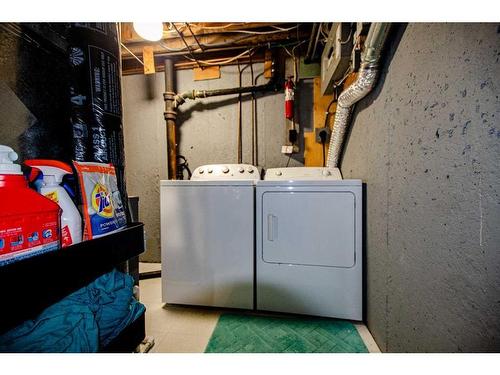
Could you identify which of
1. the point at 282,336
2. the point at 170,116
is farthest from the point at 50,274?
the point at 170,116

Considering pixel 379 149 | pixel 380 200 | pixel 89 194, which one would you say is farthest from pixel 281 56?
pixel 89 194

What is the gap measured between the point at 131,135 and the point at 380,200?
255cm

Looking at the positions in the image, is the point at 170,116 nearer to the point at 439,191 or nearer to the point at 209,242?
the point at 209,242

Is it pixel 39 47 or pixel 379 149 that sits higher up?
pixel 39 47

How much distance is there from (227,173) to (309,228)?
2.92 feet

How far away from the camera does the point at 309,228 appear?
1319 millimetres

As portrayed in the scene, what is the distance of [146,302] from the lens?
5.25 feet

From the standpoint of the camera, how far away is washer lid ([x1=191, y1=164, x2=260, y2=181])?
1.85m

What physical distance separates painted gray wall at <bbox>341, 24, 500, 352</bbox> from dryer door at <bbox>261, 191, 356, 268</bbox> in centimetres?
20

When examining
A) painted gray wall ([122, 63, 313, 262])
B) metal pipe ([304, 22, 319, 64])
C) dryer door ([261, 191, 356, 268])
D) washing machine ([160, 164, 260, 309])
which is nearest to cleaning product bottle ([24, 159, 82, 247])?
washing machine ([160, 164, 260, 309])

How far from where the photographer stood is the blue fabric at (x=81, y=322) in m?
→ 0.48

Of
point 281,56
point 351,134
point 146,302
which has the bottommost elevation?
point 146,302

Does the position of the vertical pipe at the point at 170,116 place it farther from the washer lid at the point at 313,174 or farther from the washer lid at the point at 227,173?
the washer lid at the point at 313,174

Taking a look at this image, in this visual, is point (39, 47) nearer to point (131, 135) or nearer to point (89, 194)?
point (89, 194)
